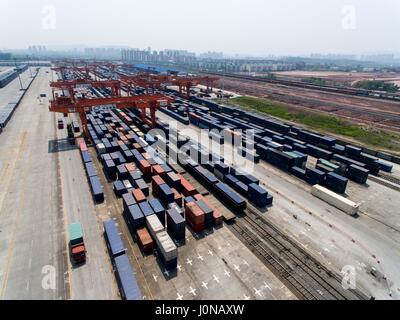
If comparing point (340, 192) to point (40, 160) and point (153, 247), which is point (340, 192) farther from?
point (40, 160)

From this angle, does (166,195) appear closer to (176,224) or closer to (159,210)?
(159,210)

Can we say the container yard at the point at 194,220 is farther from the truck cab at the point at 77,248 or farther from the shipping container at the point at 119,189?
the shipping container at the point at 119,189

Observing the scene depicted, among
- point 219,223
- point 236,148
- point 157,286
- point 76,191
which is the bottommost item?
point 157,286

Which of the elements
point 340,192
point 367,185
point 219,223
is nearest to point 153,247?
point 219,223

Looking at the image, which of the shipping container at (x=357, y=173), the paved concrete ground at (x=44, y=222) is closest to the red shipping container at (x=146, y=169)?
the paved concrete ground at (x=44, y=222)

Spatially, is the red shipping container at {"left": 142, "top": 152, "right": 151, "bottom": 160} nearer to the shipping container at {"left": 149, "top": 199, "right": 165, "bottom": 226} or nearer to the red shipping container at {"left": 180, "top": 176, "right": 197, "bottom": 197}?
the red shipping container at {"left": 180, "top": 176, "right": 197, "bottom": 197}

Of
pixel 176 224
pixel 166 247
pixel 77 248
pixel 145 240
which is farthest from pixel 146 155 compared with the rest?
pixel 166 247

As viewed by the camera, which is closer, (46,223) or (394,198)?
(46,223)
